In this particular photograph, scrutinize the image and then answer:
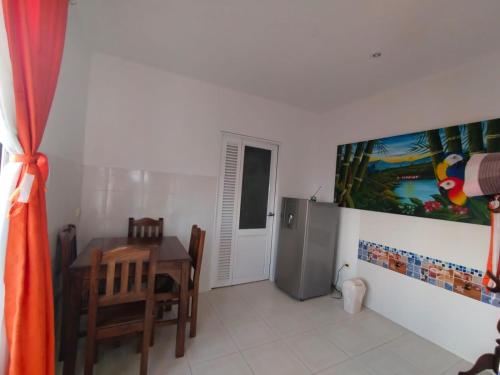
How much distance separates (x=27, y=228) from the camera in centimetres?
90

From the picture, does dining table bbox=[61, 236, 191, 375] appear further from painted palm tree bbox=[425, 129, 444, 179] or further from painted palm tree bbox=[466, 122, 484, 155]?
painted palm tree bbox=[466, 122, 484, 155]

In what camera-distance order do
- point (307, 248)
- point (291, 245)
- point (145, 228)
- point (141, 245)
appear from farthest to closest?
point (291, 245) < point (307, 248) < point (145, 228) < point (141, 245)

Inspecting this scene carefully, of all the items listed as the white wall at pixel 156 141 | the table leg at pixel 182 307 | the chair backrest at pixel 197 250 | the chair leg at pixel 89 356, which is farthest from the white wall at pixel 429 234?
the chair leg at pixel 89 356

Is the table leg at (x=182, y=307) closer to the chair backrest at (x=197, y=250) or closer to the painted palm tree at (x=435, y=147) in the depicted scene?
the chair backrest at (x=197, y=250)

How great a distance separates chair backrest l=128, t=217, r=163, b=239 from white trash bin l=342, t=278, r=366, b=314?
7.09 ft

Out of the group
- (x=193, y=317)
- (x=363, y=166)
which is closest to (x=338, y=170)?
(x=363, y=166)

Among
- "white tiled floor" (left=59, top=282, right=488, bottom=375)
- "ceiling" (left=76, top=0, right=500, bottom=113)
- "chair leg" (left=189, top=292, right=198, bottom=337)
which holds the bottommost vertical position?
"white tiled floor" (left=59, top=282, right=488, bottom=375)

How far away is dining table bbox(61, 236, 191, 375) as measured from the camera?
1.35 metres

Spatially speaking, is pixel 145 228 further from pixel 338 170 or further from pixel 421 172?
pixel 421 172

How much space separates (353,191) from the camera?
2742 mm

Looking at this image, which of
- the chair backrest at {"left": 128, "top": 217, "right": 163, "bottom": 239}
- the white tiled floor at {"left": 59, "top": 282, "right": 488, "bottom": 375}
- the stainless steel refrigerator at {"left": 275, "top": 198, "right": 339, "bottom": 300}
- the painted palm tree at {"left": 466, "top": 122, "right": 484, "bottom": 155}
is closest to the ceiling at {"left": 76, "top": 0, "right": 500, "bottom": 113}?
the painted palm tree at {"left": 466, "top": 122, "right": 484, "bottom": 155}

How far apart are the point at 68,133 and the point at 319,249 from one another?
279 cm

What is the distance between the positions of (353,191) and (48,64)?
116 inches

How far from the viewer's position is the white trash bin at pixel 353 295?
239 centimetres
